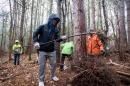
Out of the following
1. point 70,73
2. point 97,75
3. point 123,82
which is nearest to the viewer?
point 97,75

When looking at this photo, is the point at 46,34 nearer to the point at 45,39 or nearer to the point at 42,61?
the point at 45,39

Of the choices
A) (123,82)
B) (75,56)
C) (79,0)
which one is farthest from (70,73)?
(79,0)

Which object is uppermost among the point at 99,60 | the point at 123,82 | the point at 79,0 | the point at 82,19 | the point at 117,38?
the point at 79,0

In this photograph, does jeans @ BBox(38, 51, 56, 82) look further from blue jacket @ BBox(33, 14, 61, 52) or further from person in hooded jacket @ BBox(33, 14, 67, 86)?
blue jacket @ BBox(33, 14, 61, 52)

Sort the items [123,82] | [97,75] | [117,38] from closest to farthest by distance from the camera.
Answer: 1. [97,75]
2. [123,82]
3. [117,38]

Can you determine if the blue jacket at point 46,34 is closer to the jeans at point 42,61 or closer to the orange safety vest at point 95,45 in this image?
the jeans at point 42,61

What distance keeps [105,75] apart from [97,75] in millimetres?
221

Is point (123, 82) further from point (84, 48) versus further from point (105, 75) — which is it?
point (84, 48)

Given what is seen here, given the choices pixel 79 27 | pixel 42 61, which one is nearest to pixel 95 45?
pixel 79 27

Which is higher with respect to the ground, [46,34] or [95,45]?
[46,34]

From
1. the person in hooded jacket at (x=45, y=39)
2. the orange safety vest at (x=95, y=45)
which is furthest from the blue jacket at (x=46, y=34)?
the orange safety vest at (x=95, y=45)

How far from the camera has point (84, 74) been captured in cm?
666

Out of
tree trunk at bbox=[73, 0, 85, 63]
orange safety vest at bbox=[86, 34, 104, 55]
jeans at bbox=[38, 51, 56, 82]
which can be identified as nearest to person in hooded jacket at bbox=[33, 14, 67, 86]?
jeans at bbox=[38, 51, 56, 82]

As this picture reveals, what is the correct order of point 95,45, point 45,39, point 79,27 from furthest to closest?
point 95,45 → point 79,27 → point 45,39
